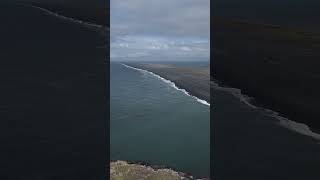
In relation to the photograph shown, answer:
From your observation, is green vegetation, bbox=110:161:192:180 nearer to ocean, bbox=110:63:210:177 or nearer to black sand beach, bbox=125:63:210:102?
ocean, bbox=110:63:210:177

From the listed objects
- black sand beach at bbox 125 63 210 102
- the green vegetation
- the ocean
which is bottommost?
the green vegetation
